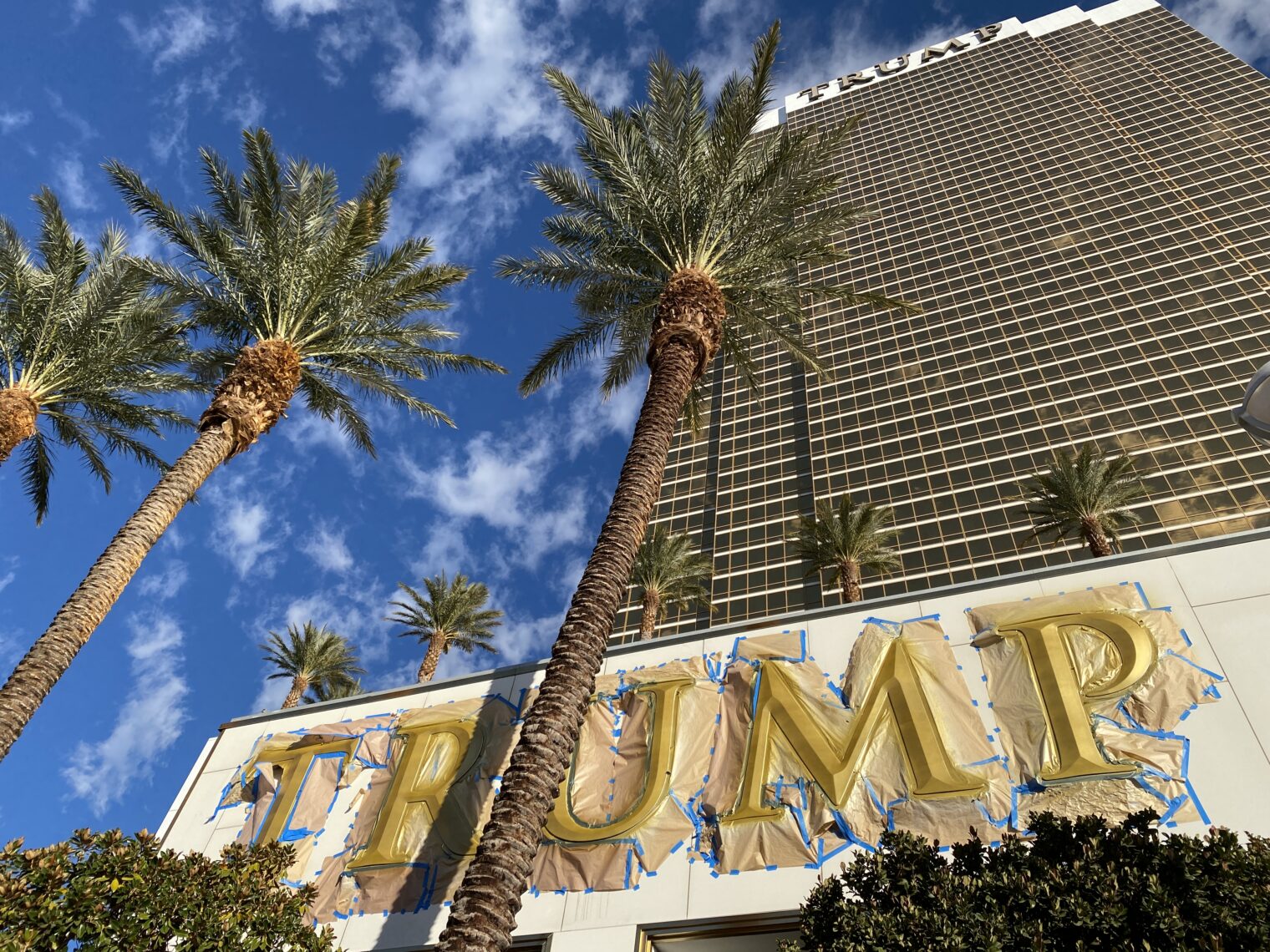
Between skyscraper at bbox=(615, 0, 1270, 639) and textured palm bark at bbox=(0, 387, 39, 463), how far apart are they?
3891cm

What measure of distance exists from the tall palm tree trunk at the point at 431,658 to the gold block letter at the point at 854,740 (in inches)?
1108

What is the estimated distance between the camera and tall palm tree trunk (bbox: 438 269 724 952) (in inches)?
343

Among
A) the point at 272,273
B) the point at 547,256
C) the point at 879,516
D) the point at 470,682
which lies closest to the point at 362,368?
the point at 272,273

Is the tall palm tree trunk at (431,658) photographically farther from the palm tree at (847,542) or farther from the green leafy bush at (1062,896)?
the green leafy bush at (1062,896)

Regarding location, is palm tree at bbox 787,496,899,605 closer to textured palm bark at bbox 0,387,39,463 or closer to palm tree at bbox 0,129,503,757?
palm tree at bbox 0,129,503,757

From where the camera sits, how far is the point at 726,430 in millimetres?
75375

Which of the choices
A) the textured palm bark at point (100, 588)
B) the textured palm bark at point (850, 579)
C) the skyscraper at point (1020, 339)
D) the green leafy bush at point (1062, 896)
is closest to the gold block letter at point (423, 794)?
the textured palm bark at point (100, 588)

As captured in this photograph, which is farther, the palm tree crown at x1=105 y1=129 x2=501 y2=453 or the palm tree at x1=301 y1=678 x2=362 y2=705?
the palm tree at x1=301 y1=678 x2=362 y2=705

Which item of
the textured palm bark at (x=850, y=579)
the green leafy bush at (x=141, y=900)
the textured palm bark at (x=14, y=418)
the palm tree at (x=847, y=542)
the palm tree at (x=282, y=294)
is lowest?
the green leafy bush at (x=141, y=900)

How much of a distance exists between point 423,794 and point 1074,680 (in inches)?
420

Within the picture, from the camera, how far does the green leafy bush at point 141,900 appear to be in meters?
7.09

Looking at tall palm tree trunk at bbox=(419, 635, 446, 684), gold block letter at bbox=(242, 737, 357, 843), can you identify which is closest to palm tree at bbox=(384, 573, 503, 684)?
tall palm tree trunk at bbox=(419, 635, 446, 684)

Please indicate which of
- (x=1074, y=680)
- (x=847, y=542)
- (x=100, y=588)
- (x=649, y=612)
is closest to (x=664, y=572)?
(x=649, y=612)

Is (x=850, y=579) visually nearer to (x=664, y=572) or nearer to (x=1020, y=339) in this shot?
(x=664, y=572)
